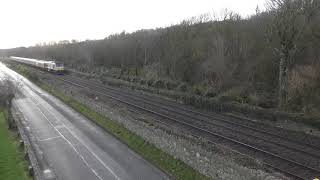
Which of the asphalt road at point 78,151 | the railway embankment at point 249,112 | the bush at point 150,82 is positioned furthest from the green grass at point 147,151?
the bush at point 150,82

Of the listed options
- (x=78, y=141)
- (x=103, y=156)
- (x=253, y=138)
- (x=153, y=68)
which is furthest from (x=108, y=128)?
(x=153, y=68)

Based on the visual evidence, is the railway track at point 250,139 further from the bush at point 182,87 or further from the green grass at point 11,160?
the green grass at point 11,160

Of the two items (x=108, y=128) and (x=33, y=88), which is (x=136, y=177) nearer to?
(x=108, y=128)

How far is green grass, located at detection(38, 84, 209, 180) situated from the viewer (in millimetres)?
15830

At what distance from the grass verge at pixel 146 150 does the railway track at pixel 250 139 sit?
283cm

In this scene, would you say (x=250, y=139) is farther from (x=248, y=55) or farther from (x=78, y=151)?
(x=248, y=55)

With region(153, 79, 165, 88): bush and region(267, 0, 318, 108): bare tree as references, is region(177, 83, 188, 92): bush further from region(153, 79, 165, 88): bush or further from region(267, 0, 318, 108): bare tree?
Answer: region(267, 0, 318, 108): bare tree

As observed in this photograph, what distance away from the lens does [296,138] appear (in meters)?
19.6

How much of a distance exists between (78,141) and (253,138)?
11890 millimetres

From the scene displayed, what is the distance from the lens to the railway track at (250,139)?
15.1m

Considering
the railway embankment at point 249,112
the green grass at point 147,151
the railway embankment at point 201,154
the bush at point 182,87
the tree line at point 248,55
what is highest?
the tree line at point 248,55

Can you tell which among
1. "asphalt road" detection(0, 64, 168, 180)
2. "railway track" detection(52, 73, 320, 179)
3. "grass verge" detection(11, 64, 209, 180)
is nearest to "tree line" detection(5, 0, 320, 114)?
"railway track" detection(52, 73, 320, 179)

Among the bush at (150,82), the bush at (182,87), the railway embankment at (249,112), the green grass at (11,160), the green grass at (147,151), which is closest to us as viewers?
the green grass at (147,151)

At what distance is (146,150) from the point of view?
19234mm
